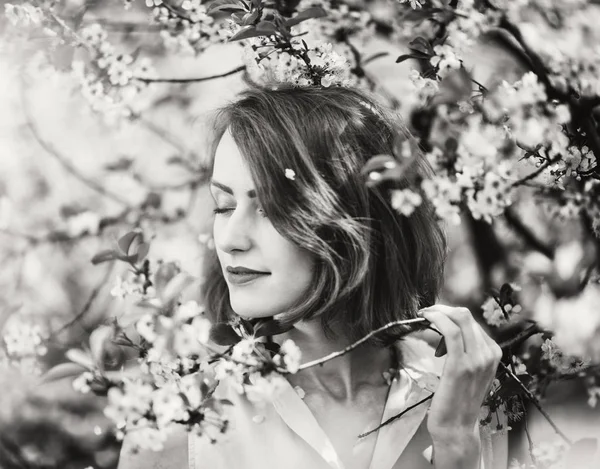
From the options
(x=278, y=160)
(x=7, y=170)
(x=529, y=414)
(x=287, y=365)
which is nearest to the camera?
(x=287, y=365)

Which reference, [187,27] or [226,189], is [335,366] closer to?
[226,189]

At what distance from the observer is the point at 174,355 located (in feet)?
3.31

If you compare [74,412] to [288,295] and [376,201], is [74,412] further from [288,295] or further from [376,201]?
[376,201]

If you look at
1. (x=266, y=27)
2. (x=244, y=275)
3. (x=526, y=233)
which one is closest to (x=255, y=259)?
(x=244, y=275)

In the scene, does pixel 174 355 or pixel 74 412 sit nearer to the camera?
pixel 174 355

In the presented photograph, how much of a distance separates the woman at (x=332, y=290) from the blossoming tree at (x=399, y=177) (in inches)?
2.1

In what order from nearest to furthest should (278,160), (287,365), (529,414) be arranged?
(287,365) → (278,160) → (529,414)

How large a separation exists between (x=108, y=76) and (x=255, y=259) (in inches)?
21.4

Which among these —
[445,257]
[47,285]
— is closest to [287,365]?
[445,257]

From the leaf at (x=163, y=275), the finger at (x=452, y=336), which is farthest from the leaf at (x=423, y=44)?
the leaf at (x=163, y=275)

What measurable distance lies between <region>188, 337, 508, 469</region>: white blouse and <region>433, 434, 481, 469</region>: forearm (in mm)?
120

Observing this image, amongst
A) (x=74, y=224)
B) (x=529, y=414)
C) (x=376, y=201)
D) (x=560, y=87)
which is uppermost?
(x=560, y=87)

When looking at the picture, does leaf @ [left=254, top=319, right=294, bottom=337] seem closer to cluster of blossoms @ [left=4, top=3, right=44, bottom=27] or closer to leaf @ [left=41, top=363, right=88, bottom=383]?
leaf @ [left=41, top=363, right=88, bottom=383]

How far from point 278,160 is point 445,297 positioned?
53 cm
